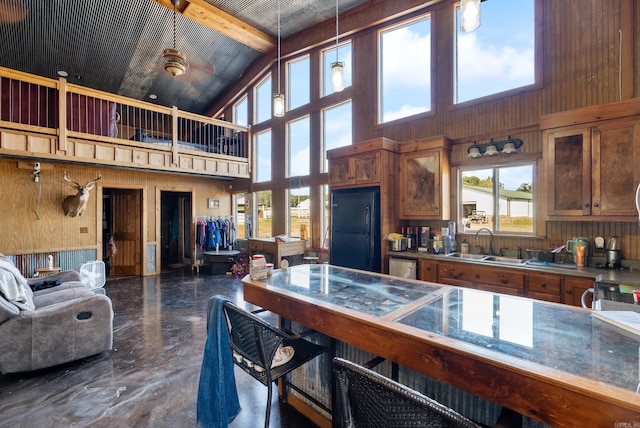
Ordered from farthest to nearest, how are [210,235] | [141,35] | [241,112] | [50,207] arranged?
[241,112], [210,235], [141,35], [50,207]

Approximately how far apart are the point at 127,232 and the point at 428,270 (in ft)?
23.1

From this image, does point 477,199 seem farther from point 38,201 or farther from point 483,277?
point 38,201

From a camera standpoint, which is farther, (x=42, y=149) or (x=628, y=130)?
(x=42, y=149)

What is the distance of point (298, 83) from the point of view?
6.65 metres

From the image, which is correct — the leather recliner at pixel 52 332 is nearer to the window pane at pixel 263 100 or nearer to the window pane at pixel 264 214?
the window pane at pixel 264 214

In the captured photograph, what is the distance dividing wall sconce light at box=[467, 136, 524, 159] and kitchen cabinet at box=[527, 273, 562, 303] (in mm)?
1605

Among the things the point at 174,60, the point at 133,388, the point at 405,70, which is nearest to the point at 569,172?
the point at 405,70

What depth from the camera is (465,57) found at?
13.4 ft

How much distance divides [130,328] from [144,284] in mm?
2667

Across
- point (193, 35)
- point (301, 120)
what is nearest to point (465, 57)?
point (301, 120)

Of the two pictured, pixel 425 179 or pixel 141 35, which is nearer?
pixel 425 179

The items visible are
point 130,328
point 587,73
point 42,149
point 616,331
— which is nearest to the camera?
point 616,331

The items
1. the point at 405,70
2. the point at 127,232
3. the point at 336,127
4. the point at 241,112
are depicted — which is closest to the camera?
the point at 405,70

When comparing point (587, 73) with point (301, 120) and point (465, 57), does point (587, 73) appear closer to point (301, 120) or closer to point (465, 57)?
point (465, 57)
